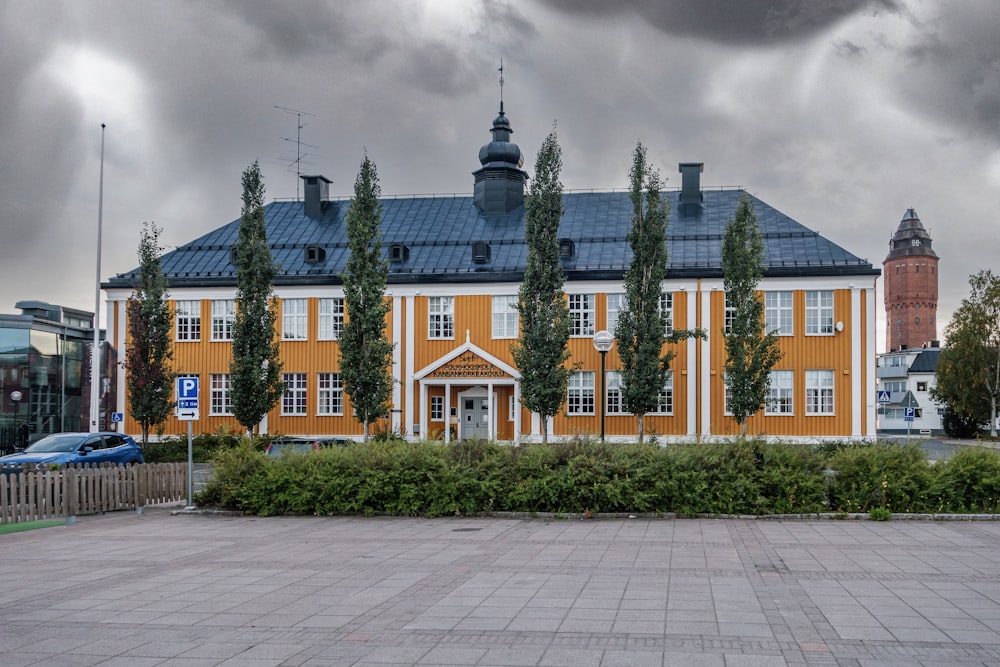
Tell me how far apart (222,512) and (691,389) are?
23.9 m

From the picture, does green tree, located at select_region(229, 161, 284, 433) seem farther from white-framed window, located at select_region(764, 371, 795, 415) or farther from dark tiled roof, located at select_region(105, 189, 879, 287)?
white-framed window, located at select_region(764, 371, 795, 415)

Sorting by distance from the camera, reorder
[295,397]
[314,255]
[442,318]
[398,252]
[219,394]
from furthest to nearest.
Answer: [314,255] → [398,252] → [219,394] → [295,397] → [442,318]

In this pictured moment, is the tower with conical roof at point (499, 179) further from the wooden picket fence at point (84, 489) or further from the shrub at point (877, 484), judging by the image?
the shrub at point (877, 484)

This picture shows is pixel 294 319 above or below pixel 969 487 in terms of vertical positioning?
above

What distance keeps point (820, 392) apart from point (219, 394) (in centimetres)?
2584

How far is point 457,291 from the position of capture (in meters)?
40.0

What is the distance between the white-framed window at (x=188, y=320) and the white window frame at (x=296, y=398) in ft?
15.5

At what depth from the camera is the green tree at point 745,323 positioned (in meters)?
34.1

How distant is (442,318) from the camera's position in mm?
40031

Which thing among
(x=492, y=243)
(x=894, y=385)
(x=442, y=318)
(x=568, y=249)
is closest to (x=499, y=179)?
(x=492, y=243)

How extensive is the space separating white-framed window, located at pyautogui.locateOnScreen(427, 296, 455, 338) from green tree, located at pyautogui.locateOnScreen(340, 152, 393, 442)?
656 centimetres

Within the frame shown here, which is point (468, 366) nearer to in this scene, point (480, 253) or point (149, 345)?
point (480, 253)

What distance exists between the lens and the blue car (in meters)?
21.5

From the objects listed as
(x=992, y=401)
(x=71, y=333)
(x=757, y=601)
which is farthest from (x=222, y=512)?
(x=992, y=401)
